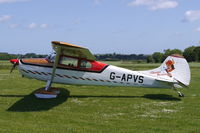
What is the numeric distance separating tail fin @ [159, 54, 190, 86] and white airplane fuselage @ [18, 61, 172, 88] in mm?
501

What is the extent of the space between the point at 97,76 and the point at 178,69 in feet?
11.5

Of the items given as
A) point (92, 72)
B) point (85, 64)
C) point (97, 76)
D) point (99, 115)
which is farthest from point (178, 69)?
point (99, 115)

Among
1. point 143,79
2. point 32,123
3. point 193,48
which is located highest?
point 193,48

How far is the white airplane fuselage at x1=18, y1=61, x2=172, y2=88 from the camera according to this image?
34.7 ft

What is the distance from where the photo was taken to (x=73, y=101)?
9.94 m

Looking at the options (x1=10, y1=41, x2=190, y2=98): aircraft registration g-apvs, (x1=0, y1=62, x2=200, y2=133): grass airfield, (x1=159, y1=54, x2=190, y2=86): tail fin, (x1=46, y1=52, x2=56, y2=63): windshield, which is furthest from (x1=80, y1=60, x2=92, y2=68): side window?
(x1=159, y1=54, x2=190, y2=86): tail fin

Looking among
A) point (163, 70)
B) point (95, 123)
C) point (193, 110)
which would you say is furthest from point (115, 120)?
point (163, 70)

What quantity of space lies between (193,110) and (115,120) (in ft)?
9.91

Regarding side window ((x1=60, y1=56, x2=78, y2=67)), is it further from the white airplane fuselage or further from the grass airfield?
A: the grass airfield

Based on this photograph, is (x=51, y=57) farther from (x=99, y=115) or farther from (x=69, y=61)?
(x=99, y=115)

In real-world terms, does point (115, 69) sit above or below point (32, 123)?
above

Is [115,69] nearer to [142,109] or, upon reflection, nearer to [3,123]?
[142,109]

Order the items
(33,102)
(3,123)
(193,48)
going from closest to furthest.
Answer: (3,123) < (33,102) < (193,48)

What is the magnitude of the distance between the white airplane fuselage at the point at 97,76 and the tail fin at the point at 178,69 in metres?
0.50
